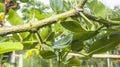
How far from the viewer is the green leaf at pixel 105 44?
380 mm

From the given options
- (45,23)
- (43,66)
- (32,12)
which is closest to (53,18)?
(45,23)

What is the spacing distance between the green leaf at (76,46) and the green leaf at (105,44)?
2 centimetres

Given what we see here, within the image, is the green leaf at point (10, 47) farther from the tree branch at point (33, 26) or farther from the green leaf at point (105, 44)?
the green leaf at point (105, 44)

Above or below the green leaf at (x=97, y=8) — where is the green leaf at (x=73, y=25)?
below

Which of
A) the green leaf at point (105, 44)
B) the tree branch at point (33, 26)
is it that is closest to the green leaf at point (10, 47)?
the tree branch at point (33, 26)

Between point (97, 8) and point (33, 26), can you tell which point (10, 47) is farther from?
point (97, 8)

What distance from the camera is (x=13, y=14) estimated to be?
419 mm

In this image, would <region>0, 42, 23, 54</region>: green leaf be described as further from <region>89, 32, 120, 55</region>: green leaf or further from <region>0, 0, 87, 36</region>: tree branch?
<region>89, 32, 120, 55</region>: green leaf

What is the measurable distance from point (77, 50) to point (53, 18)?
0.09 m

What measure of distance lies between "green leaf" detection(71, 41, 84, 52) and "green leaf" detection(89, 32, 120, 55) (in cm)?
2

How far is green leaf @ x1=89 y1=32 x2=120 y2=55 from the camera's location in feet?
1.25

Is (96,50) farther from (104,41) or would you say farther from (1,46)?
(1,46)

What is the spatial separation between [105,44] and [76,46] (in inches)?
1.6

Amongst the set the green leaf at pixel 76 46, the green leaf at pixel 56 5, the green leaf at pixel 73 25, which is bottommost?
the green leaf at pixel 76 46
